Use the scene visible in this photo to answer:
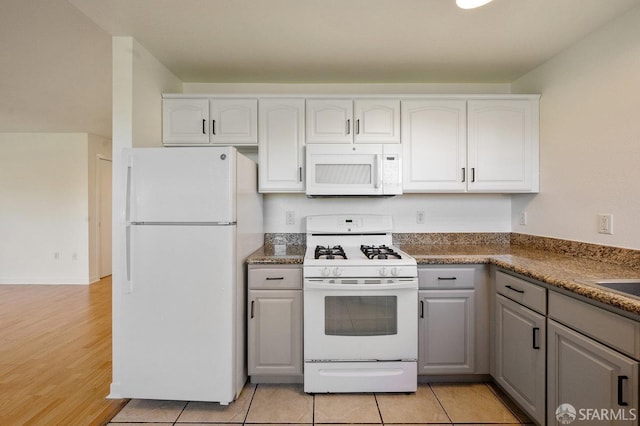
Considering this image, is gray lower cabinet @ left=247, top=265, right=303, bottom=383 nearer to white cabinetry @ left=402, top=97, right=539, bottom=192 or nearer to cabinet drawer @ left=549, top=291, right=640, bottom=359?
white cabinetry @ left=402, top=97, right=539, bottom=192

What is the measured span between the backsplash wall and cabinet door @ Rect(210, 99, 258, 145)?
58 centimetres

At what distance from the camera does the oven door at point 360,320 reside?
Answer: 210cm

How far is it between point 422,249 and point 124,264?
6.87 feet

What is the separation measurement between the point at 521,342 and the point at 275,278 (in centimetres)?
150

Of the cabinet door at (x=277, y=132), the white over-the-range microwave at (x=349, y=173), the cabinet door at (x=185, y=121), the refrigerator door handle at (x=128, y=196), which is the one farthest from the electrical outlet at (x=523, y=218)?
the refrigerator door handle at (x=128, y=196)

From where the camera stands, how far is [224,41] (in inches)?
86.8

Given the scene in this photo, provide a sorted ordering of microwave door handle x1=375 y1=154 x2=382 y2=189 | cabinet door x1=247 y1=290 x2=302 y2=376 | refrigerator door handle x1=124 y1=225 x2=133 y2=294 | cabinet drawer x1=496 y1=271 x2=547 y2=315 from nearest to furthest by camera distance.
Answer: cabinet drawer x1=496 y1=271 x2=547 y2=315 → refrigerator door handle x1=124 y1=225 x2=133 y2=294 → cabinet door x1=247 y1=290 x2=302 y2=376 → microwave door handle x1=375 y1=154 x2=382 y2=189

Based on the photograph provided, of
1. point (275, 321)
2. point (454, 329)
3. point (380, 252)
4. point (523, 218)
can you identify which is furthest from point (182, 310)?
point (523, 218)

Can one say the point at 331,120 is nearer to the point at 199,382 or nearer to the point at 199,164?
the point at 199,164

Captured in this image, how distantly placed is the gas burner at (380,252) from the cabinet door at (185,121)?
152 cm

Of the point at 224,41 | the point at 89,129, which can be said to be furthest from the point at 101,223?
the point at 224,41

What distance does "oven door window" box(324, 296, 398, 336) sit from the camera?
212 cm

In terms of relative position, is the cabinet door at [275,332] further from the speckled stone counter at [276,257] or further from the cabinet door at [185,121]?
the cabinet door at [185,121]

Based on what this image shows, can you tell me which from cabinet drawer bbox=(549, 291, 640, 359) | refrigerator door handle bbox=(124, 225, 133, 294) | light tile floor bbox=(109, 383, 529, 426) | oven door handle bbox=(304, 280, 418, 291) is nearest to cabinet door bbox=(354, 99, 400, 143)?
oven door handle bbox=(304, 280, 418, 291)
